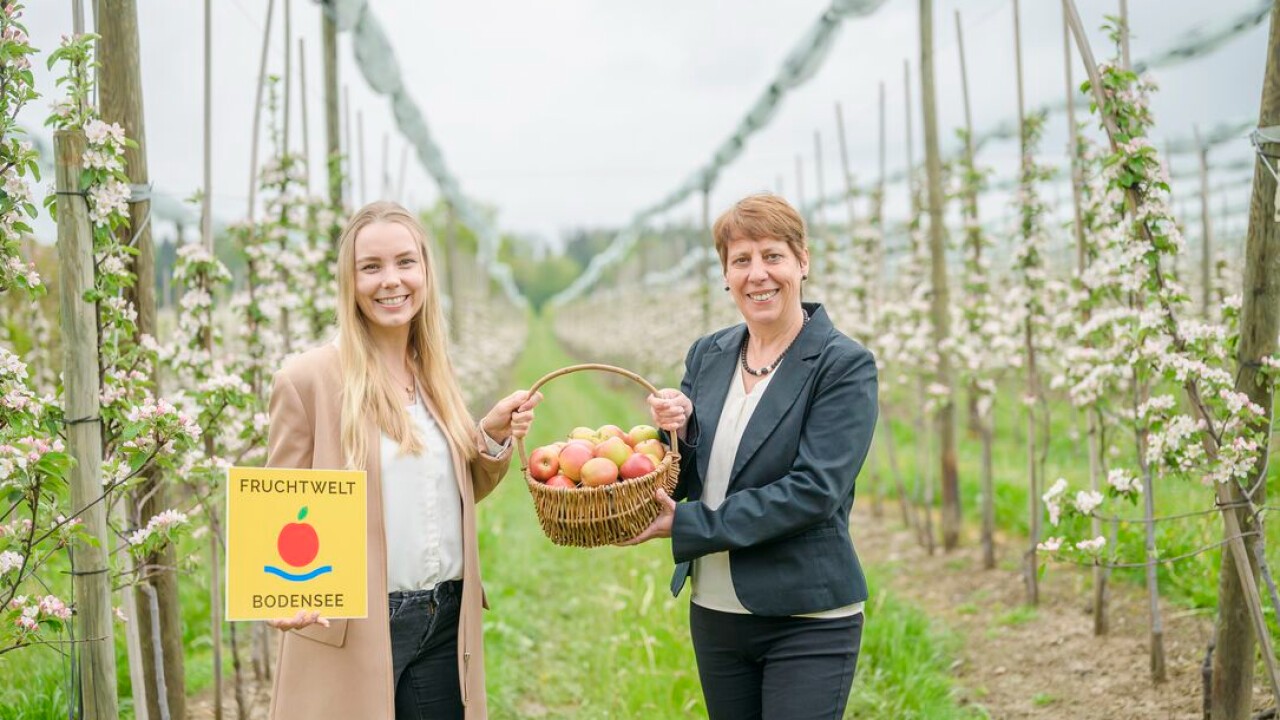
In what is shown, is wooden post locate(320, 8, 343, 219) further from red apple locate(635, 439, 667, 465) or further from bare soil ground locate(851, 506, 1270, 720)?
bare soil ground locate(851, 506, 1270, 720)

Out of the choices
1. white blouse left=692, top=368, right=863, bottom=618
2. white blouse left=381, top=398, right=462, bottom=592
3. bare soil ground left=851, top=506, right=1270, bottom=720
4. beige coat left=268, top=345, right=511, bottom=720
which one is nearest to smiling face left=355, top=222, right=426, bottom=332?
beige coat left=268, top=345, right=511, bottom=720

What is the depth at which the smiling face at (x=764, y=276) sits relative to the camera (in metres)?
2.32

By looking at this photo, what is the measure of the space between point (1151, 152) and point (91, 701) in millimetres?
3423

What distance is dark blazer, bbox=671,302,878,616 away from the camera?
218cm

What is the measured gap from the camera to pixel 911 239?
25.4 ft

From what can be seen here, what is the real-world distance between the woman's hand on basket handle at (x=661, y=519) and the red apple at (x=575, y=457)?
0.20 metres

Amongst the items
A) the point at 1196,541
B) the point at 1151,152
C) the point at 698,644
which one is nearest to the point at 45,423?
the point at 698,644

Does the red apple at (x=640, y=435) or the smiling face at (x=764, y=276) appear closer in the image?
the smiling face at (x=764, y=276)

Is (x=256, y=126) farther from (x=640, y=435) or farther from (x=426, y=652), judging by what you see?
(x=426, y=652)

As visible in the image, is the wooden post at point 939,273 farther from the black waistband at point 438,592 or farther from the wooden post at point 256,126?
the black waistband at point 438,592

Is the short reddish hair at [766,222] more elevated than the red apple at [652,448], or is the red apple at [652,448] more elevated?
the short reddish hair at [766,222]

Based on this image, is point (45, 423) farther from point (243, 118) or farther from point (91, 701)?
point (243, 118)

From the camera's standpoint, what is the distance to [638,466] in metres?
2.29

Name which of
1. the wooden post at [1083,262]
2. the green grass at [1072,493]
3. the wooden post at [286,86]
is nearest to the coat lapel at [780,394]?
the green grass at [1072,493]
